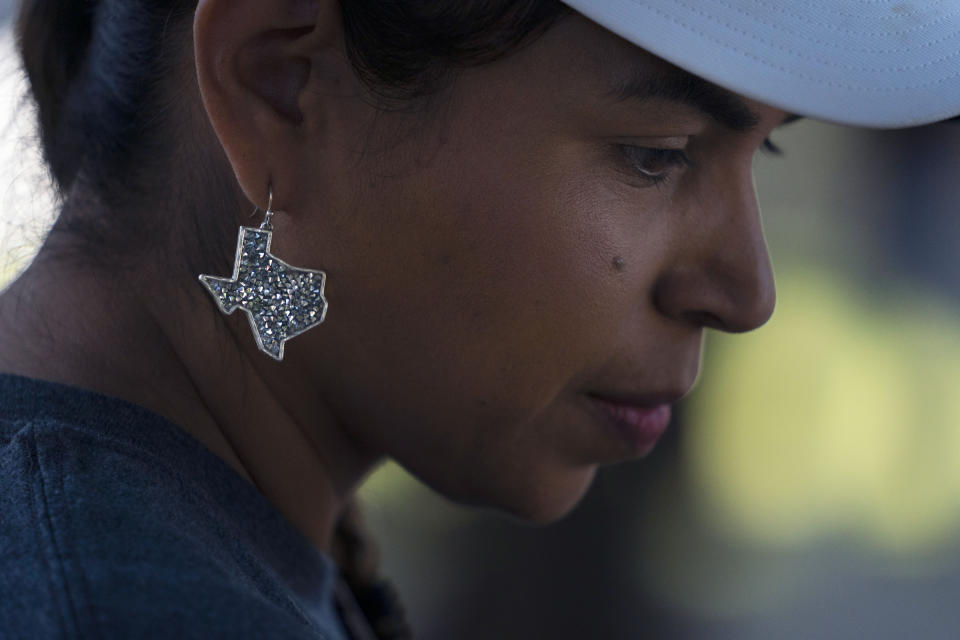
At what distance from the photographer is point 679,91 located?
2.85 ft

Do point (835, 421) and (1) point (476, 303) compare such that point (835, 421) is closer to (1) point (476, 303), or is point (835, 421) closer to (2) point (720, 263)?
(2) point (720, 263)

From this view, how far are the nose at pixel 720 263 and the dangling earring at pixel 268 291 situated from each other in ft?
1.05

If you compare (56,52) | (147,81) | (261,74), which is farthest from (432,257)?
(56,52)

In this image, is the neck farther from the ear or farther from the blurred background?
the blurred background

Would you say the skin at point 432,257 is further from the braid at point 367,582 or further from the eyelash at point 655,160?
the braid at point 367,582

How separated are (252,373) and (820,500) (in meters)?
3.19

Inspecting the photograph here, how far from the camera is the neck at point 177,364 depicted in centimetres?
87

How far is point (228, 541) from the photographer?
83 cm

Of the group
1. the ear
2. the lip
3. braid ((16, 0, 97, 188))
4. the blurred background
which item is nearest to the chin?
the lip

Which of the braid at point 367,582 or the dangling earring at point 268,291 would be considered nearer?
the dangling earring at point 268,291

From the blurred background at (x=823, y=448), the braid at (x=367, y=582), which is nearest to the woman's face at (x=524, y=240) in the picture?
the braid at (x=367, y=582)

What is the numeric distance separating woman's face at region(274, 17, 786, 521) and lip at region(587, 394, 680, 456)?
0.01 meters

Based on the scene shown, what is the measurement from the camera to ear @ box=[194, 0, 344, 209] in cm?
87

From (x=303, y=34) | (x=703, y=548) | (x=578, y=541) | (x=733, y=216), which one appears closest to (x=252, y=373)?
(x=303, y=34)
